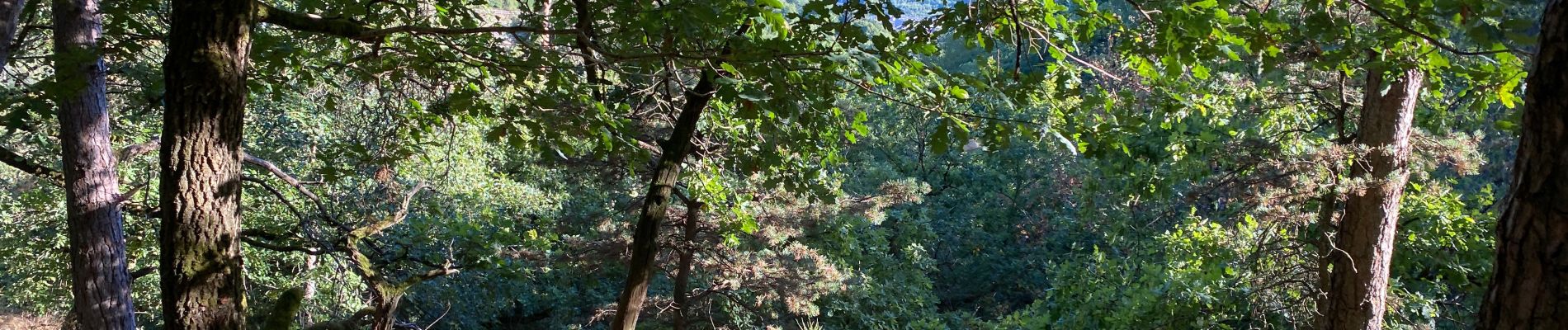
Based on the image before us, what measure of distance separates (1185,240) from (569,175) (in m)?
6.24

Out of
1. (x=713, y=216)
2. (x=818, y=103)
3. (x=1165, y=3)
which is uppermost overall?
(x=1165, y=3)

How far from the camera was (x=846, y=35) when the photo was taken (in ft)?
10.1

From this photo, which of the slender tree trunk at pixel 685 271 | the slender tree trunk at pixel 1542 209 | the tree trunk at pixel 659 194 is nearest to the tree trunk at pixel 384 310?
the tree trunk at pixel 659 194

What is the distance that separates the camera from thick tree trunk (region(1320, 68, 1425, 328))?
508 centimetres

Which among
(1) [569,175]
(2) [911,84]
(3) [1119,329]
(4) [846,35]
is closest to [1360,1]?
(2) [911,84]

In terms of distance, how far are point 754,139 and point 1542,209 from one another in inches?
151

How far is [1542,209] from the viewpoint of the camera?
1.37 m

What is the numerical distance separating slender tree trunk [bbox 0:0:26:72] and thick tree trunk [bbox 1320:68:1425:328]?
6.21 m

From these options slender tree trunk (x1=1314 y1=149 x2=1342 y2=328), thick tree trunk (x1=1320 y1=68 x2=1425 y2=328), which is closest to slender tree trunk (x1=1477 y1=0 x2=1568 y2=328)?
thick tree trunk (x1=1320 y1=68 x2=1425 y2=328)

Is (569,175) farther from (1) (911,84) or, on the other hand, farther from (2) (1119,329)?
(1) (911,84)

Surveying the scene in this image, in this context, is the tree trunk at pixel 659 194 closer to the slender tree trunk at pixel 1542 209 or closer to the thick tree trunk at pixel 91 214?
the thick tree trunk at pixel 91 214

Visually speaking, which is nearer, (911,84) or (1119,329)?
(911,84)

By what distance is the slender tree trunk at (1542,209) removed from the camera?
4.43 ft

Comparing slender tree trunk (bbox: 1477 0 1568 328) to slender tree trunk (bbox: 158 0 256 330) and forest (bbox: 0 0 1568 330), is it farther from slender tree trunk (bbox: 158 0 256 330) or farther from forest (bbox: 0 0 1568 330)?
slender tree trunk (bbox: 158 0 256 330)
